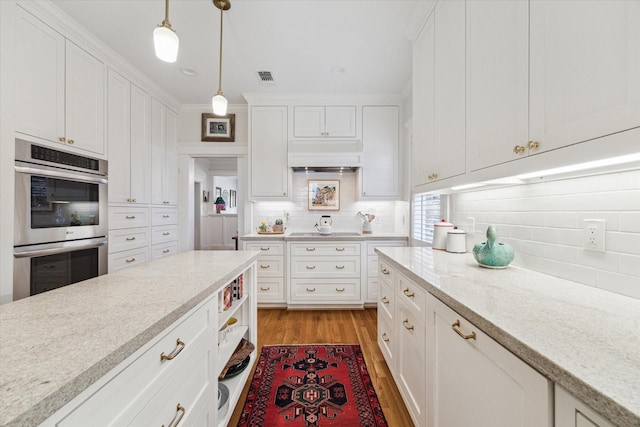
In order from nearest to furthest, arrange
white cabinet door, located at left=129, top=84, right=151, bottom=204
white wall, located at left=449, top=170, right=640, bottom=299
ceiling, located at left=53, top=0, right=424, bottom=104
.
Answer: white wall, located at left=449, top=170, right=640, bottom=299, ceiling, located at left=53, top=0, right=424, bottom=104, white cabinet door, located at left=129, top=84, right=151, bottom=204

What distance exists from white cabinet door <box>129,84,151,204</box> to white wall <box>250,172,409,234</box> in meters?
1.33

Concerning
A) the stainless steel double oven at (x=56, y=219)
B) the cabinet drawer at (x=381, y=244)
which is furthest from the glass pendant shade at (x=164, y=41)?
the cabinet drawer at (x=381, y=244)

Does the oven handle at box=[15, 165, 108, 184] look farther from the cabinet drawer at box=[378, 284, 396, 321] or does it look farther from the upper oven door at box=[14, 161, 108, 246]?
the cabinet drawer at box=[378, 284, 396, 321]

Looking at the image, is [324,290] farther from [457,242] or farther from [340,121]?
[340,121]

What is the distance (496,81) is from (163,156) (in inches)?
139

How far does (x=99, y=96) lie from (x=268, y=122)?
65.9 inches

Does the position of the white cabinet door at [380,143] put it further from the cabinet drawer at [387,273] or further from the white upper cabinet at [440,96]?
the cabinet drawer at [387,273]

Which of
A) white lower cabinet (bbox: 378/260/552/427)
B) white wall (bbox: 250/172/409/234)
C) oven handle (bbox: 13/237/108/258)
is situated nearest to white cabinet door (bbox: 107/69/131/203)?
oven handle (bbox: 13/237/108/258)

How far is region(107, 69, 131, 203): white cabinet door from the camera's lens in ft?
7.89

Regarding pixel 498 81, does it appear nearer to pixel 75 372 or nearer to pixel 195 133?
pixel 75 372

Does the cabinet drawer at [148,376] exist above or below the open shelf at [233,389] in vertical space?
above

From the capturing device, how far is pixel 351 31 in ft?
6.84

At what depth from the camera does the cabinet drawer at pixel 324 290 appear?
3049 mm

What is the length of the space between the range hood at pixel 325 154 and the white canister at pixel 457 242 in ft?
5.47
